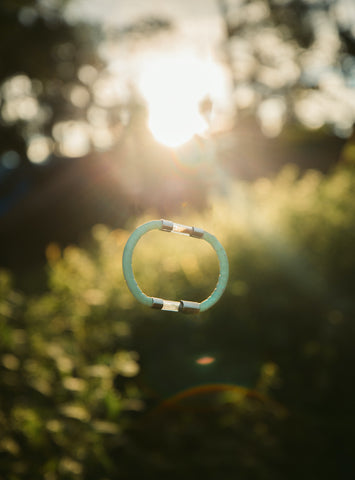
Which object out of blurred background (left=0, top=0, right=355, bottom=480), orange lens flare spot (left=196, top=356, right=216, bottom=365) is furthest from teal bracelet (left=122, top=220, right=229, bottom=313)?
orange lens flare spot (left=196, top=356, right=216, bottom=365)

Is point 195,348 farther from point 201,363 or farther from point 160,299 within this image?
point 160,299

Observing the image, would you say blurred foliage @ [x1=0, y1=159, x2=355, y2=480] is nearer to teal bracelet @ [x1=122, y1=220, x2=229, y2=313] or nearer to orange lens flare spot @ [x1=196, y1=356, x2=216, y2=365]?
orange lens flare spot @ [x1=196, y1=356, x2=216, y2=365]

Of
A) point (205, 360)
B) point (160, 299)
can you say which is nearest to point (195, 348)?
point (205, 360)

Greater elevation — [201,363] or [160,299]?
[201,363]

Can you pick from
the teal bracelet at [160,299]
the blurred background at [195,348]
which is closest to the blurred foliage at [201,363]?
the blurred background at [195,348]

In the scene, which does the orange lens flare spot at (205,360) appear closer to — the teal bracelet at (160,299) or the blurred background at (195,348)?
the blurred background at (195,348)

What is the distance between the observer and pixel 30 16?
19.2 meters

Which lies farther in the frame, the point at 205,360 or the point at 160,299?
the point at 205,360

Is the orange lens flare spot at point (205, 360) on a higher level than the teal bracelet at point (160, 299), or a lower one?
higher

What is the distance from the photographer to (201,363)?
349 centimetres

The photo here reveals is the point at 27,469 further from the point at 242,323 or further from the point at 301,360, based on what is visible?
the point at 301,360

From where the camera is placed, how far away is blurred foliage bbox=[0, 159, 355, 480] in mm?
2828

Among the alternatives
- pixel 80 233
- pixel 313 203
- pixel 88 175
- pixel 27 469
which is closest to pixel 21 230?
pixel 80 233

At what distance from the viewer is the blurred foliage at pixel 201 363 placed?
2.83 metres
